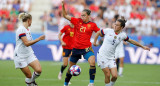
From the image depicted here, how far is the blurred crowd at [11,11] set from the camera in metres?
28.6

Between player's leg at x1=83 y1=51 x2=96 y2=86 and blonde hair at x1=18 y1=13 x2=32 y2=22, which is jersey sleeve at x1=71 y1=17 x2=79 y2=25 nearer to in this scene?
player's leg at x1=83 y1=51 x2=96 y2=86

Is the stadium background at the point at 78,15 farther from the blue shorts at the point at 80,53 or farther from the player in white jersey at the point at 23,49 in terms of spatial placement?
the player in white jersey at the point at 23,49

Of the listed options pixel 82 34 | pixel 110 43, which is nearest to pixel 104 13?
pixel 82 34

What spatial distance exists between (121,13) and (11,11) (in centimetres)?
929

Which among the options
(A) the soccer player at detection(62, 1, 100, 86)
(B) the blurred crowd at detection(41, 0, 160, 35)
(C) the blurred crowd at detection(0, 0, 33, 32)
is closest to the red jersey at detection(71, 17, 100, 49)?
(A) the soccer player at detection(62, 1, 100, 86)

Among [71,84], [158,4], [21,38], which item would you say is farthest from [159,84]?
[158,4]

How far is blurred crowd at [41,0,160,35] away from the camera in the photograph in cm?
2711

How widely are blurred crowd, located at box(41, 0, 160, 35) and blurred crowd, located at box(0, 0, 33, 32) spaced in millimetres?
2156

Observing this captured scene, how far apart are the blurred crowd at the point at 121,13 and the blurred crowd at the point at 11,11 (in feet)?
7.07

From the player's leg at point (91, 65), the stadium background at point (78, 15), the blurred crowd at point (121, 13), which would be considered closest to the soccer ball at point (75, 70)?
the player's leg at point (91, 65)

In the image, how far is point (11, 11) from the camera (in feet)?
99.7

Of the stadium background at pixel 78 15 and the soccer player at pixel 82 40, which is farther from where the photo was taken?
the stadium background at pixel 78 15

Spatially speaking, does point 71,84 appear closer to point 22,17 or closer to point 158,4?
point 22,17

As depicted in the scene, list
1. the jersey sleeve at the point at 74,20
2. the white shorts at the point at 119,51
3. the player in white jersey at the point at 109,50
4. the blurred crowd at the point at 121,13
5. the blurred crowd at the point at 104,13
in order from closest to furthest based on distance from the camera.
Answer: the player in white jersey at the point at 109,50 < the jersey sleeve at the point at 74,20 < the white shorts at the point at 119,51 < the blurred crowd at the point at 121,13 < the blurred crowd at the point at 104,13
